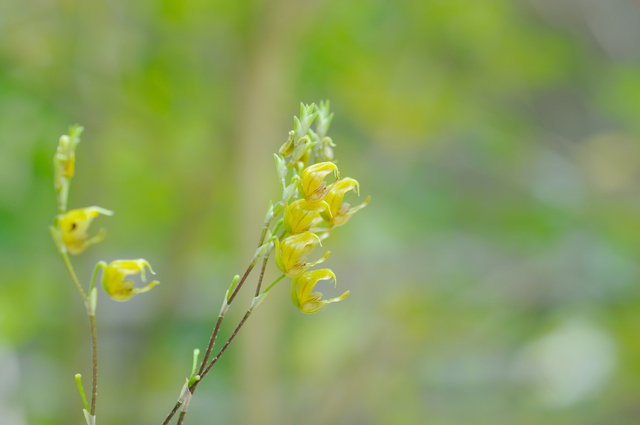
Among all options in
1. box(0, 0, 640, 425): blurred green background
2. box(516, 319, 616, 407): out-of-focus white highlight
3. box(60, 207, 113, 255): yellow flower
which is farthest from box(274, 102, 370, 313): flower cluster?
box(516, 319, 616, 407): out-of-focus white highlight

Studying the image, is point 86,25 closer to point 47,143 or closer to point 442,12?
point 47,143

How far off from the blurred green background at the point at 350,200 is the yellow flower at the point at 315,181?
2.62ft

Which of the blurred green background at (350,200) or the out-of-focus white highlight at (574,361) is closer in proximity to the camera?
the blurred green background at (350,200)

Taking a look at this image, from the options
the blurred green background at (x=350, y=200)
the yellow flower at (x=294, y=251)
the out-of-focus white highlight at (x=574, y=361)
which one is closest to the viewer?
the yellow flower at (x=294, y=251)

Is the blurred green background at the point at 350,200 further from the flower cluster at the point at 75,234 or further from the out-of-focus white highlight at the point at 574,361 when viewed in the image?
the flower cluster at the point at 75,234

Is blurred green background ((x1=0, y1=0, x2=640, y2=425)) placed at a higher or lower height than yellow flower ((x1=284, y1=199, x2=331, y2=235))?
higher

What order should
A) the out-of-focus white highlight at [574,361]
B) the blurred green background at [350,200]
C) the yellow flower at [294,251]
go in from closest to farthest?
the yellow flower at [294,251] < the blurred green background at [350,200] < the out-of-focus white highlight at [574,361]

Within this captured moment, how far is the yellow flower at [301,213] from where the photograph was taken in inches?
10.8

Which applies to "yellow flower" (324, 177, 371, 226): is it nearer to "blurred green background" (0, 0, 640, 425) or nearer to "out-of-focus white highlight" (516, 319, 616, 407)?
"blurred green background" (0, 0, 640, 425)

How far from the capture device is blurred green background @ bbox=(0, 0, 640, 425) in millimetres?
1120

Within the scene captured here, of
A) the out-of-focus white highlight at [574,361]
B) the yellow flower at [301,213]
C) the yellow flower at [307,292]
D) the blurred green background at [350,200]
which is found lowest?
the yellow flower at [307,292]

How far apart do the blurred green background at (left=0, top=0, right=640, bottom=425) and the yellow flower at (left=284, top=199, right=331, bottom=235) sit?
31.6 inches

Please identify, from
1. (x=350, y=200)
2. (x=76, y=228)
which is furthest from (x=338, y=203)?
(x=350, y=200)

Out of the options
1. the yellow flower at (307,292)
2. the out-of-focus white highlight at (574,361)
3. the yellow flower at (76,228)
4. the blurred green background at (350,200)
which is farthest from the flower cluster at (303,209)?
the out-of-focus white highlight at (574,361)
